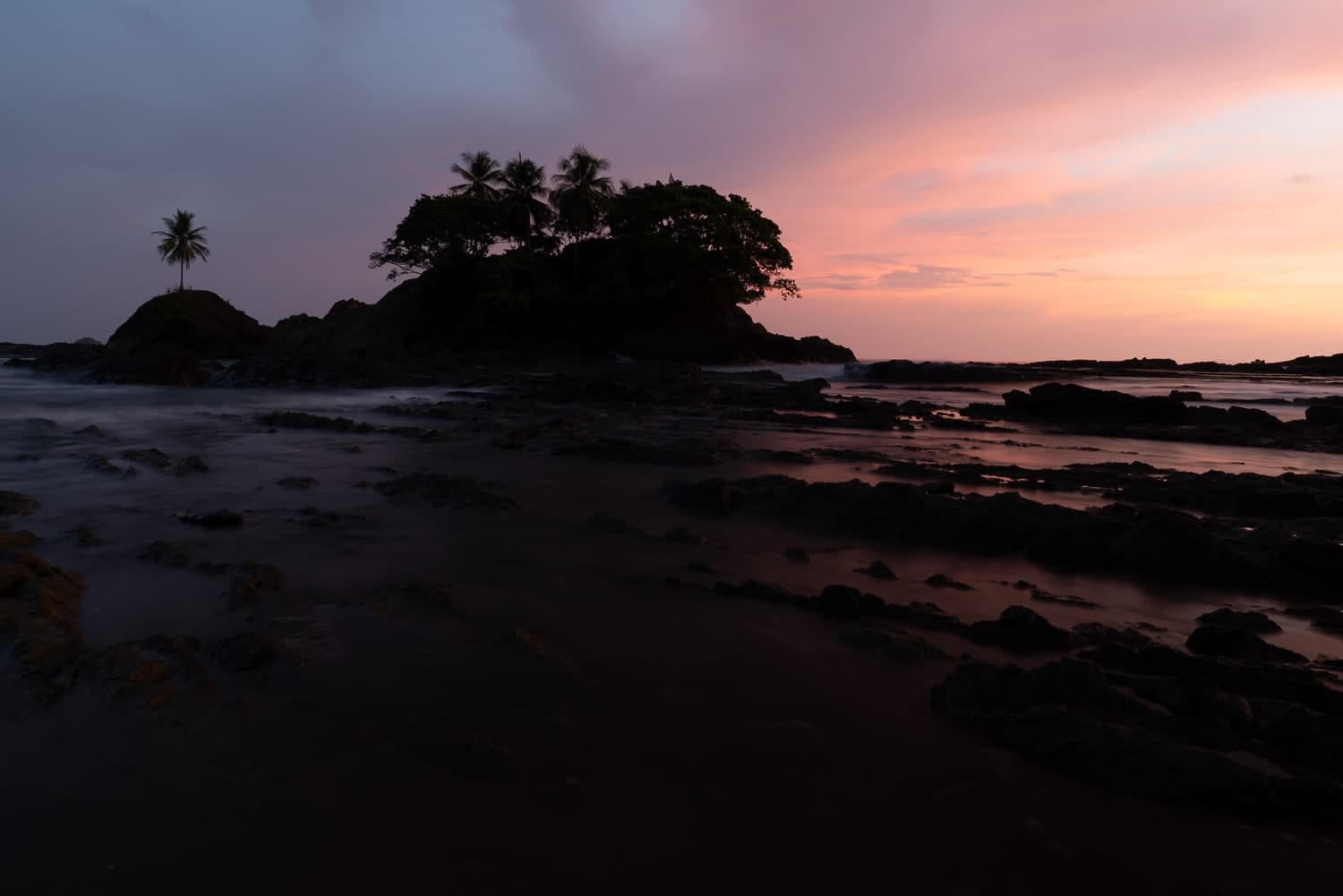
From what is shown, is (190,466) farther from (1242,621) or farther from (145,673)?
(1242,621)

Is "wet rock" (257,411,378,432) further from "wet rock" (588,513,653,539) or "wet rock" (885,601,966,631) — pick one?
"wet rock" (885,601,966,631)

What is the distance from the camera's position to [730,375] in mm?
23609

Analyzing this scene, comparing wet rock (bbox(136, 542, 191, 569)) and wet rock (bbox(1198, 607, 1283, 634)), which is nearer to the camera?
wet rock (bbox(1198, 607, 1283, 634))

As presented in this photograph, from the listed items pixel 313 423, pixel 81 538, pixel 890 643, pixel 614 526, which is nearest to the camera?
pixel 890 643

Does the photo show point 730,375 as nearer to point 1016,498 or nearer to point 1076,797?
point 1016,498

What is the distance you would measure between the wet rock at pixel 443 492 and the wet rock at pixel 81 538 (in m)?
1.82

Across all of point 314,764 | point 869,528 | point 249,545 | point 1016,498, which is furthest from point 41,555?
point 1016,498

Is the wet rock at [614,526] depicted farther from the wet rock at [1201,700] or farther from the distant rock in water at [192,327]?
the distant rock in water at [192,327]

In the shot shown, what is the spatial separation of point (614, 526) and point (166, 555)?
2447 millimetres

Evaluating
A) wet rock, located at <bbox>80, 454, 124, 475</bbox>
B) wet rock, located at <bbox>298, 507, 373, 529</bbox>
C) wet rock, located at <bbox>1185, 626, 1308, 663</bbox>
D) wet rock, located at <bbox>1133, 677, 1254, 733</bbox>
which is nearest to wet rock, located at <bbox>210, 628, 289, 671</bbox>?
wet rock, located at <bbox>298, 507, 373, 529</bbox>

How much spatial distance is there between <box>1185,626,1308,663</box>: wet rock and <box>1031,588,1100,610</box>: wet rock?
0.58 m

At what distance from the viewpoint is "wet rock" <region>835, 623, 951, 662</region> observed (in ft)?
9.93

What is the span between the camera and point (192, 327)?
113 feet

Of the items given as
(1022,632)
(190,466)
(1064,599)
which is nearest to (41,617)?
(1022,632)
